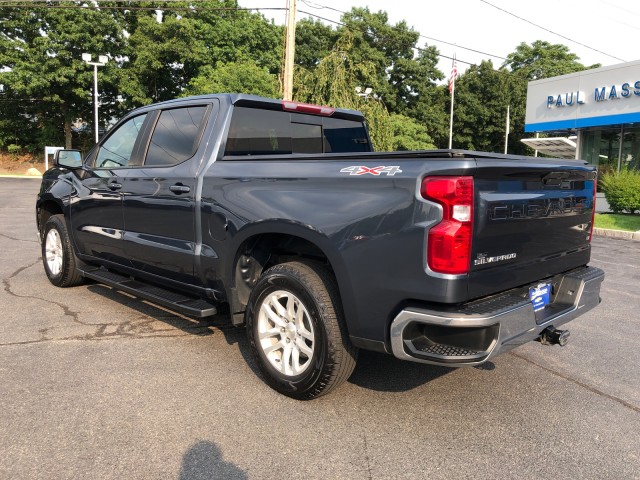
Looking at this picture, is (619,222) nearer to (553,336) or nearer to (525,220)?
(553,336)

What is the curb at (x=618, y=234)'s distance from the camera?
12.1 m

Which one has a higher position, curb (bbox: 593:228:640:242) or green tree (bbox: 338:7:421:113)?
green tree (bbox: 338:7:421:113)

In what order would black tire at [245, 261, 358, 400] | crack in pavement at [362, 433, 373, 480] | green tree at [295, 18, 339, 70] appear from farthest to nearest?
green tree at [295, 18, 339, 70], black tire at [245, 261, 358, 400], crack in pavement at [362, 433, 373, 480]

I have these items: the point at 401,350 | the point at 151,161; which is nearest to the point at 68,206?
the point at 151,161

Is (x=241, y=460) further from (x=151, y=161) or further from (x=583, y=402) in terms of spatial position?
(x=151, y=161)

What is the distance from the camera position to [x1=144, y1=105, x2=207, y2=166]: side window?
4105 millimetres

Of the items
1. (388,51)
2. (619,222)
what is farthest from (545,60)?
→ (619,222)

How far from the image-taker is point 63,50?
3528 cm

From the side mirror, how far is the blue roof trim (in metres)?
21.1

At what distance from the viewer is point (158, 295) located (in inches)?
168

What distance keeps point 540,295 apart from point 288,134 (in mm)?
2384

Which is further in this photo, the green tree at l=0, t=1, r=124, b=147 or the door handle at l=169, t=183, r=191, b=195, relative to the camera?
the green tree at l=0, t=1, r=124, b=147

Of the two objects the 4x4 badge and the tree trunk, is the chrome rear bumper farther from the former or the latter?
the tree trunk

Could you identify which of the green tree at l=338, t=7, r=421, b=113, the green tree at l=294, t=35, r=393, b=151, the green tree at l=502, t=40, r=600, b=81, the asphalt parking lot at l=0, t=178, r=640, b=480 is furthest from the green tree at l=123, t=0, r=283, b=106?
the asphalt parking lot at l=0, t=178, r=640, b=480
